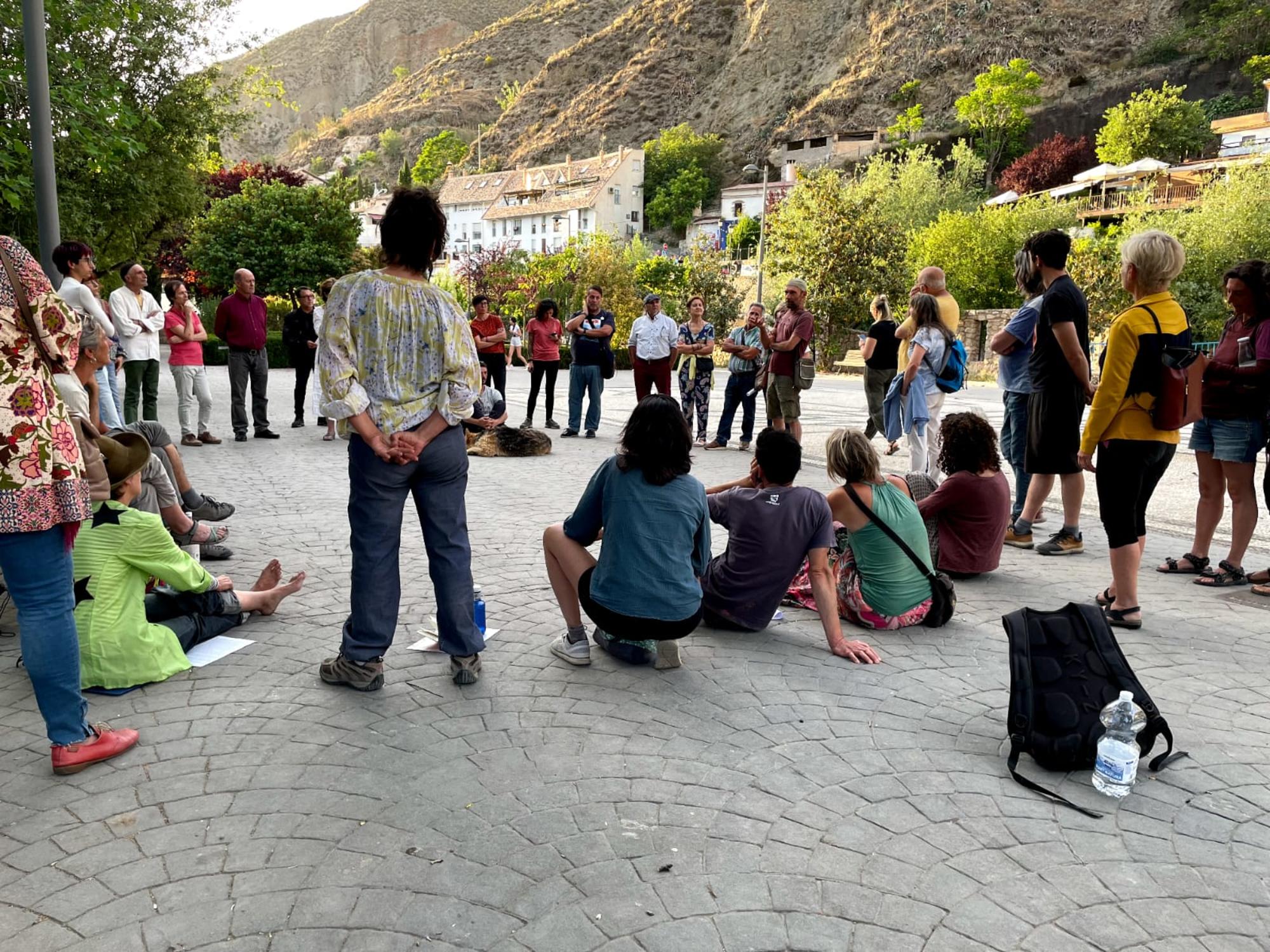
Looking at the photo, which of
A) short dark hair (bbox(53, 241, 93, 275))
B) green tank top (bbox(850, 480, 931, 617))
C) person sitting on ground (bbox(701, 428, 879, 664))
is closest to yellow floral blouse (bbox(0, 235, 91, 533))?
person sitting on ground (bbox(701, 428, 879, 664))

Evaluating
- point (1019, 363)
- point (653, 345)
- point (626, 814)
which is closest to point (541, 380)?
point (653, 345)

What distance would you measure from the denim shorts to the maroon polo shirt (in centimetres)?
987

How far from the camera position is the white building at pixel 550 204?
9038 centimetres

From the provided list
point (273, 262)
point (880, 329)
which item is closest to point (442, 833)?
point (880, 329)

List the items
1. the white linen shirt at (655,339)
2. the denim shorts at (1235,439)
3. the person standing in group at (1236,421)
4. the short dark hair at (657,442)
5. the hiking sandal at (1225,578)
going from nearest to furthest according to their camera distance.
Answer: the short dark hair at (657,442)
the person standing in group at (1236,421)
the denim shorts at (1235,439)
the hiking sandal at (1225,578)
the white linen shirt at (655,339)

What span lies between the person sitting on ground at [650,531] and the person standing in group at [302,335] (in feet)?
30.4

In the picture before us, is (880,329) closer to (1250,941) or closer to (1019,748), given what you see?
(1019,748)

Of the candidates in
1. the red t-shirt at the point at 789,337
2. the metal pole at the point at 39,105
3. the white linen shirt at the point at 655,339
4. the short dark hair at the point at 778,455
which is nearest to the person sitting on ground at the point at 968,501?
the short dark hair at the point at 778,455

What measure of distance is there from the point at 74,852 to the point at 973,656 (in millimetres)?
3843

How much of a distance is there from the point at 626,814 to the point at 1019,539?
4957 millimetres

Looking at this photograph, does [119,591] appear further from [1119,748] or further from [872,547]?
[1119,748]

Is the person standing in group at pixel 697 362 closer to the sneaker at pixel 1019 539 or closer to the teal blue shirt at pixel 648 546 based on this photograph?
the sneaker at pixel 1019 539

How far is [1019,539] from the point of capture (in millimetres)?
6871

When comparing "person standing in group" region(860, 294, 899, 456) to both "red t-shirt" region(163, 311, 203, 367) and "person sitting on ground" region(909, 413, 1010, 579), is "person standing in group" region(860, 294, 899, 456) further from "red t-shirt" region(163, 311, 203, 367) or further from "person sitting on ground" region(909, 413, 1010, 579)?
"red t-shirt" region(163, 311, 203, 367)
